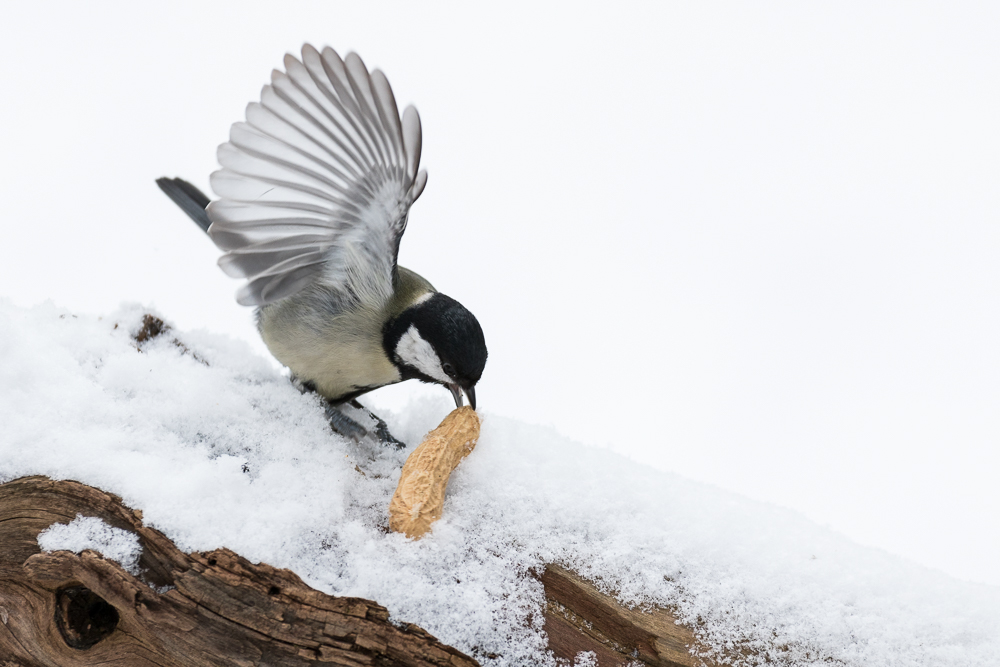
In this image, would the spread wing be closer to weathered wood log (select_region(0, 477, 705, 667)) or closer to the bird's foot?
the bird's foot

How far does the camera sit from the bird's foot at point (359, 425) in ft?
5.54

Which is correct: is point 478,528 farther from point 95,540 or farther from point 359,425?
point 95,540

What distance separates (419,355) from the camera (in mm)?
1698

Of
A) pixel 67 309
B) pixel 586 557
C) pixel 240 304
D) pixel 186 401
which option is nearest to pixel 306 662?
pixel 586 557

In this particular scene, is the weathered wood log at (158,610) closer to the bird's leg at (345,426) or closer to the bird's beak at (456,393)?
the bird's leg at (345,426)

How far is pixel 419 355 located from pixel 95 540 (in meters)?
0.75

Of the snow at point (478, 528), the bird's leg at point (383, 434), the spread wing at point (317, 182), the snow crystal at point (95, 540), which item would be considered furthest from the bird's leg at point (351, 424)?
the snow crystal at point (95, 540)

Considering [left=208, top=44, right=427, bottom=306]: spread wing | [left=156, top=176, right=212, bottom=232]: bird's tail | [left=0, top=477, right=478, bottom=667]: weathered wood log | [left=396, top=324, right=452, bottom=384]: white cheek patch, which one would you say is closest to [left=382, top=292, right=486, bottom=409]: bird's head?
[left=396, top=324, right=452, bottom=384]: white cheek patch

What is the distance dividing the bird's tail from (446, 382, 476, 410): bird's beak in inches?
37.1

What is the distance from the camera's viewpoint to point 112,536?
1.18 m

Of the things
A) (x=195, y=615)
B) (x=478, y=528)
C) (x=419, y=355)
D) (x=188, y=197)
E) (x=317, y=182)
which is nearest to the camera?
(x=195, y=615)

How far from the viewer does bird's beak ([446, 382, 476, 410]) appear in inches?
66.4

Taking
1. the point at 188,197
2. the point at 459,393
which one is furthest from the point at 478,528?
the point at 188,197

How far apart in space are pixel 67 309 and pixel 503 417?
3.48 feet
